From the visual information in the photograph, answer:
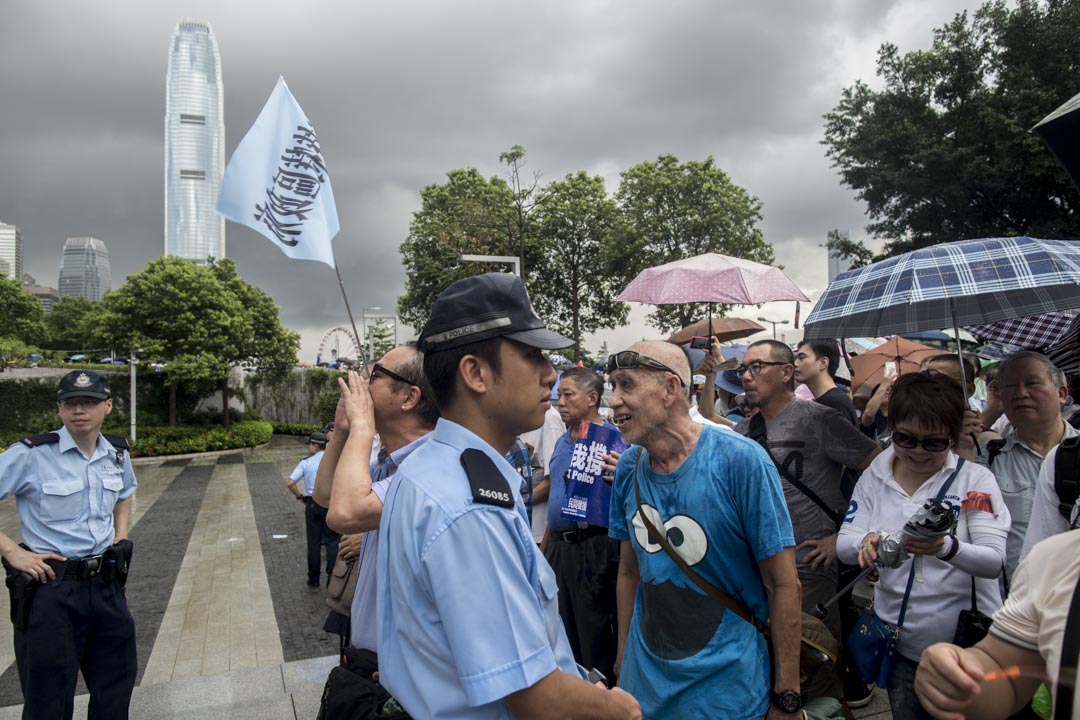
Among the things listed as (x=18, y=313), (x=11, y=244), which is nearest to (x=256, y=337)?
(x=18, y=313)

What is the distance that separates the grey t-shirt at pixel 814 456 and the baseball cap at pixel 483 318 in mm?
2491

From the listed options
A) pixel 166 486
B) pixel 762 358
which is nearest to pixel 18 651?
pixel 762 358

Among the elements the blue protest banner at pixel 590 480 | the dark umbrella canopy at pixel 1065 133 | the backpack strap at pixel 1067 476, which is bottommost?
the blue protest banner at pixel 590 480

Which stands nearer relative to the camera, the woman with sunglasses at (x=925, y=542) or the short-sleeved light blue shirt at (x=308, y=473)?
the woman with sunglasses at (x=925, y=542)

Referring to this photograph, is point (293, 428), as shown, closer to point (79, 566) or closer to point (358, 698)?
point (79, 566)

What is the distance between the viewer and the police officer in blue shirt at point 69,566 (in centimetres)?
357

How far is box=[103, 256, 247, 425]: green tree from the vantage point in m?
26.0

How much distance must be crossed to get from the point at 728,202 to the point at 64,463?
93.8 feet

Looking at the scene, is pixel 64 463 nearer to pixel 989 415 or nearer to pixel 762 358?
pixel 762 358

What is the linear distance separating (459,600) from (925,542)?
6.01 ft

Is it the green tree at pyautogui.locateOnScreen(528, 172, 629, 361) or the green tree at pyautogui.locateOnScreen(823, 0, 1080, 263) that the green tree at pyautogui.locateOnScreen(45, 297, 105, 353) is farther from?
the green tree at pyautogui.locateOnScreen(823, 0, 1080, 263)

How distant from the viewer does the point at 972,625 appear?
2518 mm

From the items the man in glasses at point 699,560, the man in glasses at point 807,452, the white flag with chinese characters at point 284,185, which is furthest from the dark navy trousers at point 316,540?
the man in glasses at point 699,560

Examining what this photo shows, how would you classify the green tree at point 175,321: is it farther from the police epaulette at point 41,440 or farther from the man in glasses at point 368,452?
the man in glasses at point 368,452
